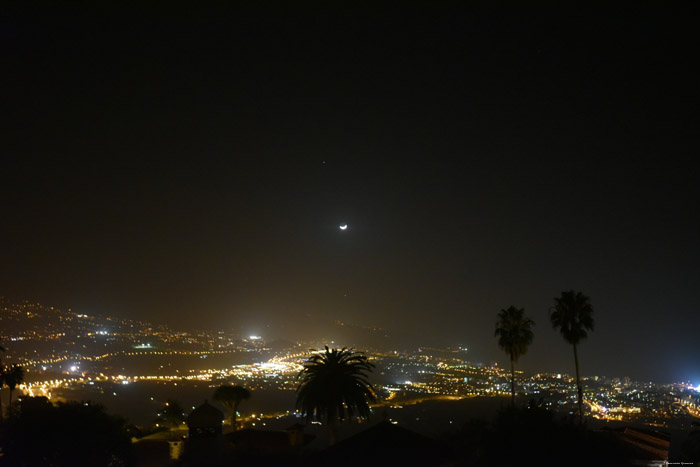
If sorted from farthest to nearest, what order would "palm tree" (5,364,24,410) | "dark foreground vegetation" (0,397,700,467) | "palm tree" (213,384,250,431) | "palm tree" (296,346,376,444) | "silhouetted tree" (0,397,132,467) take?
"palm tree" (213,384,250,431), "palm tree" (5,364,24,410), "palm tree" (296,346,376,444), "silhouetted tree" (0,397,132,467), "dark foreground vegetation" (0,397,700,467)

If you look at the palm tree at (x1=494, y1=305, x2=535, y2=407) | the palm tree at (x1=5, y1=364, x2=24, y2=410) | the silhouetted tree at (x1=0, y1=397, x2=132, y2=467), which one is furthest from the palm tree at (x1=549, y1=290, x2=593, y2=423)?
the palm tree at (x1=5, y1=364, x2=24, y2=410)

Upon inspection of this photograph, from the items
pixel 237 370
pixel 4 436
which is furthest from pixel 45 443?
pixel 237 370

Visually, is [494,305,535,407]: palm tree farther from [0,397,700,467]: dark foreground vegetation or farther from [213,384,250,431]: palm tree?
[213,384,250,431]: palm tree

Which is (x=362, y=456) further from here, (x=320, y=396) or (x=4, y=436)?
(x=4, y=436)

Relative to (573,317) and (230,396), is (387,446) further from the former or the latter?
(230,396)

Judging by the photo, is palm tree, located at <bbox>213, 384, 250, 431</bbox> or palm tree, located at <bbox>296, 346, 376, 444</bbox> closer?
palm tree, located at <bbox>296, 346, 376, 444</bbox>

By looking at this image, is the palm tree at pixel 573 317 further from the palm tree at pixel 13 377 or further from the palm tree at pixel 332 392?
the palm tree at pixel 13 377

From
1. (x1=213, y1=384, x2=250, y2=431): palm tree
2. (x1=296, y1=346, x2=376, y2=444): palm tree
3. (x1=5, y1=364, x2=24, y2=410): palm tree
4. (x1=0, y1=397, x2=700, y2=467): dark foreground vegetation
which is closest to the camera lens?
(x1=0, y1=397, x2=700, y2=467): dark foreground vegetation

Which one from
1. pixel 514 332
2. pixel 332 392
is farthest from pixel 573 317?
pixel 332 392
